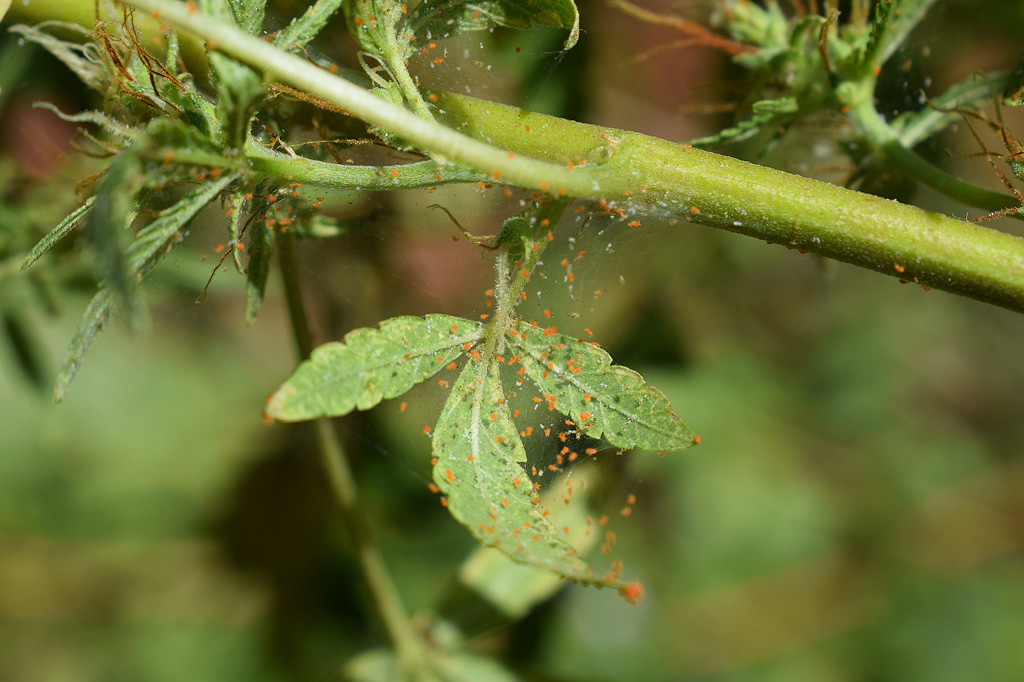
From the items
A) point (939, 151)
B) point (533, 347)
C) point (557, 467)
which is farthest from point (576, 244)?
point (939, 151)

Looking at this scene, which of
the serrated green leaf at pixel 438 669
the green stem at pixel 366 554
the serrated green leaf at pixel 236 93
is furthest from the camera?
the serrated green leaf at pixel 438 669

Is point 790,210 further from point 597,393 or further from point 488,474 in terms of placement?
point 488,474

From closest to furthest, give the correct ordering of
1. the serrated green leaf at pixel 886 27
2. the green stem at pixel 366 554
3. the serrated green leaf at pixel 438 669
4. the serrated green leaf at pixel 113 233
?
the serrated green leaf at pixel 113 233 → the serrated green leaf at pixel 886 27 → the green stem at pixel 366 554 → the serrated green leaf at pixel 438 669

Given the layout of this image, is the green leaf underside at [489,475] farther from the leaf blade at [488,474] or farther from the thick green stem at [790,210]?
the thick green stem at [790,210]

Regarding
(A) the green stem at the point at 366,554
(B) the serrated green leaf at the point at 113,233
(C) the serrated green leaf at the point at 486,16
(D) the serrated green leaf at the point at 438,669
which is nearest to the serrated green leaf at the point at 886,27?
(C) the serrated green leaf at the point at 486,16

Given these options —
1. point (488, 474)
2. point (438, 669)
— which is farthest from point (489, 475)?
point (438, 669)

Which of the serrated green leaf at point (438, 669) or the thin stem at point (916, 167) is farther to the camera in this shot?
the serrated green leaf at point (438, 669)
